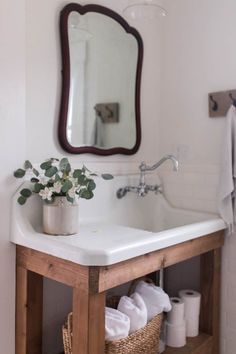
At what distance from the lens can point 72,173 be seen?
1.34m

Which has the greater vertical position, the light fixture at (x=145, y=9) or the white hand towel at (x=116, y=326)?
the light fixture at (x=145, y=9)

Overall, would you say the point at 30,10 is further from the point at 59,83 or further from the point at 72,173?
the point at 72,173

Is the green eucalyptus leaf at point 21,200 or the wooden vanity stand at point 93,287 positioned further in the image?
the green eucalyptus leaf at point 21,200

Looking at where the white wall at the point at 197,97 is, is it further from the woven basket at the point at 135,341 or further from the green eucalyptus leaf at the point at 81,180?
the green eucalyptus leaf at the point at 81,180

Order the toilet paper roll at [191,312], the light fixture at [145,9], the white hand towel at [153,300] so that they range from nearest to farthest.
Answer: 1. the white hand towel at [153,300]
2. the light fixture at [145,9]
3. the toilet paper roll at [191,312]

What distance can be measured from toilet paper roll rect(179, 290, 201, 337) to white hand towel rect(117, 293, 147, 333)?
0.40m

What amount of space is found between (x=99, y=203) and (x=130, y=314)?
0.55 metres

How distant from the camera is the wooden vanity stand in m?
1.12

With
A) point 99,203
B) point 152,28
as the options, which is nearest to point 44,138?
point 99,203

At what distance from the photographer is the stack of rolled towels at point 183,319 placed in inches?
65.8

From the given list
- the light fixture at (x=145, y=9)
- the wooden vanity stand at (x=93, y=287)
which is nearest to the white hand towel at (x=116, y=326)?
the wooden vanity stand at (x=93, y=287)

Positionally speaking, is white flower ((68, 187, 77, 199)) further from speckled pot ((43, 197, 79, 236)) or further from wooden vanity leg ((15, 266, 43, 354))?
wooden vanity leg ((15, 266, 43, 354))

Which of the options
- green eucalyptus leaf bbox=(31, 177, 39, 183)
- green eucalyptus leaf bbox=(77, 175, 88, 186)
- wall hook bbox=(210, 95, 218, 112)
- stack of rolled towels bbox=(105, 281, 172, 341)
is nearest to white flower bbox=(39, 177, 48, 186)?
green eucalyptus leaf bbox=(31, 177, 39, 183)

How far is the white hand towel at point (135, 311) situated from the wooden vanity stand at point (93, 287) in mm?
190
